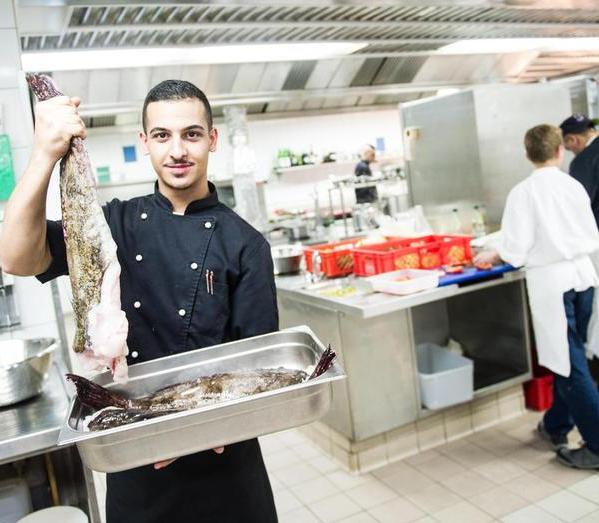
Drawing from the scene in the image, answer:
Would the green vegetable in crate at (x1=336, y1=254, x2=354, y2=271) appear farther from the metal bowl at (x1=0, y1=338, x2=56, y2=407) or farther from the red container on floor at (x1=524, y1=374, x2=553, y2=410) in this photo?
the metal bowl at (x1=0, y1=338, x2=56, y2=407)

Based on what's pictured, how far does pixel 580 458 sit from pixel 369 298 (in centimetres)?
141

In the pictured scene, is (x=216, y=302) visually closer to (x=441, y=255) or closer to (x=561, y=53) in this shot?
(x=441, y=255)

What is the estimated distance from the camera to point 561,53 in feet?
21.4

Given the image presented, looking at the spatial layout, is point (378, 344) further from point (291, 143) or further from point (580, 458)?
point (291, 143)

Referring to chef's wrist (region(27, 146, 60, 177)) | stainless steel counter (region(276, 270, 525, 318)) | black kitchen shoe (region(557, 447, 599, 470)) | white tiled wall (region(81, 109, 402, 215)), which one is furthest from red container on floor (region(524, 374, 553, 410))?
white tiled wall (region(81, 109, 402, 215))

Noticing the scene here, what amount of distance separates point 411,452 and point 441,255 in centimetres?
120

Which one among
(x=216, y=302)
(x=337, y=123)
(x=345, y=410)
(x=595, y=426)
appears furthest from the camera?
(x=337, y=123)

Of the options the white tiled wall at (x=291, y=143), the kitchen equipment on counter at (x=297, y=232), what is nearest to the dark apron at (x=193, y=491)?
the kitchen equipment on counter at (x=297, y=232)

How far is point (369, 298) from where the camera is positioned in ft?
10.1

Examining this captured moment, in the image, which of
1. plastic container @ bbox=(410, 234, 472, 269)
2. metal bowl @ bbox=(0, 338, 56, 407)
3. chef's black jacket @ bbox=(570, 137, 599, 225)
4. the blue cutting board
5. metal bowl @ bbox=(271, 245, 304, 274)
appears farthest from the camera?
metal bowl @ bbox=(271, 245, 304, 274)

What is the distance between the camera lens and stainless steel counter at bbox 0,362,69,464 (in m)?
1.81

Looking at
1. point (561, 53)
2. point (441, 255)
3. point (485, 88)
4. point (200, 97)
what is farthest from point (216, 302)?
point (561, 53)

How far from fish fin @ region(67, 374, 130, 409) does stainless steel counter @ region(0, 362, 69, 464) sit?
1.53ft

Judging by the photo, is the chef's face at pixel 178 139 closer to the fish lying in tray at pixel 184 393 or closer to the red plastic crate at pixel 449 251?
the fish lying in tray at pixel 184 393
